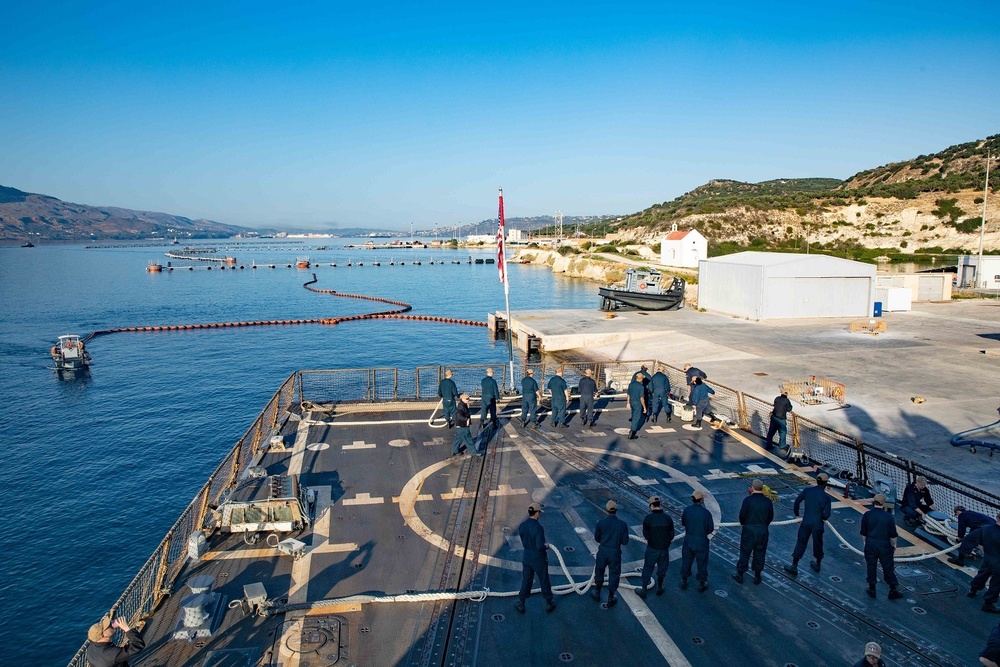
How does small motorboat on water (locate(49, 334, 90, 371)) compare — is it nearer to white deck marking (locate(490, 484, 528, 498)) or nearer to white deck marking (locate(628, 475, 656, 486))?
white deck marking (locate(490, 484, 528, 498))

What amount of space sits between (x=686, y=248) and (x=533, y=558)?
80.2 metres

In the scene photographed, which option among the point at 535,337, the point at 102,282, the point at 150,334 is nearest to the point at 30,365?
the point at 150,334

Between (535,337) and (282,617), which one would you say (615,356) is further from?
(282,617)

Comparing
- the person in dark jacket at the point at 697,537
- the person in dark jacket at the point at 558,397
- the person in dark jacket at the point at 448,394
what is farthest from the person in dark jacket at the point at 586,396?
the person in dark jacket at the point at 697,537

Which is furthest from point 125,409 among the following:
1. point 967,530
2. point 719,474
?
point 967,530

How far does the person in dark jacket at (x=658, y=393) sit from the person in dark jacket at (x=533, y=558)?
990cm

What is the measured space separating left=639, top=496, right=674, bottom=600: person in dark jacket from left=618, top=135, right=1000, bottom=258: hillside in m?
79.4

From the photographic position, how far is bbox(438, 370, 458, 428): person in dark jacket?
1758cm

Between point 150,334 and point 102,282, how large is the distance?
234ft

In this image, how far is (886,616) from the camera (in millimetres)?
9539

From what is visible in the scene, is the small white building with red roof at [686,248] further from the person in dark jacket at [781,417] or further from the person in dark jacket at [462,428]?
the person in dark jacket at [462,428]

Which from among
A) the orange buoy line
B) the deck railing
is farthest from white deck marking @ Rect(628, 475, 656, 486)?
the orange buoy line

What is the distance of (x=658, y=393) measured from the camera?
1886cm

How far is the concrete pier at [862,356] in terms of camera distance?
2019 centimetres
